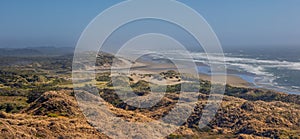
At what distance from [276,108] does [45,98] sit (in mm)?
18848

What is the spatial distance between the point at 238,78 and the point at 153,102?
96.8 feet

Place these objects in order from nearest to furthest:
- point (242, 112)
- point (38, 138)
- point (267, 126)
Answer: point (38, 138) < point (267, 126) < point (242, 112)

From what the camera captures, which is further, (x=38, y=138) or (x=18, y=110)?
(x=18, y=110)

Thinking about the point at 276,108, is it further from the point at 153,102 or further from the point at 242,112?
the point at 153,102

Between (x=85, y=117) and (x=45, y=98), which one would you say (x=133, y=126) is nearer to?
(x=85, y=117)

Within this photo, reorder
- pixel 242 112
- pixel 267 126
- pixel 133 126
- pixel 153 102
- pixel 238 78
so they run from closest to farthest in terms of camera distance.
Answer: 1. pixel 133 126
2. pixel 267 126
3. pixel 242 112
4. pixel 153 102
5. pixel 238 78

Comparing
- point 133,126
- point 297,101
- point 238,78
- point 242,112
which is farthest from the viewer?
point 238,78

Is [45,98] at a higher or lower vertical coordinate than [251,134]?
higher

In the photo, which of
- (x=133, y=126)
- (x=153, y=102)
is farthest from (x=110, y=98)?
(x=133, y=126)

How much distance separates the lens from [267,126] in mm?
22266

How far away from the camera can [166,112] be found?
2627 centimetres

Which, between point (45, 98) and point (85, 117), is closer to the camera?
point (85, 117)

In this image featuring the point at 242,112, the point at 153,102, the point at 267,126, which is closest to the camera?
the point at 267,126

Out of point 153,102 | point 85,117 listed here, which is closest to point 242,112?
point 153,102
